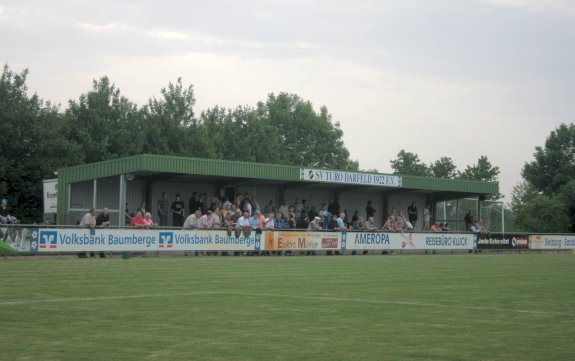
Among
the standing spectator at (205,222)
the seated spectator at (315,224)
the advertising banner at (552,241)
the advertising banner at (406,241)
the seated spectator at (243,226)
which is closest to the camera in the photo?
the seated spectator at (243,226)

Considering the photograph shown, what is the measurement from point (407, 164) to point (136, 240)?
86204mm

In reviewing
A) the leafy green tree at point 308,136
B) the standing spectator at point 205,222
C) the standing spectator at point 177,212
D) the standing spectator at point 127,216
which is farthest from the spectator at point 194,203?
the leafy green tree at point 308,136

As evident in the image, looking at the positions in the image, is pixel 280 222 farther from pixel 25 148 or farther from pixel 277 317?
pixel 277 317

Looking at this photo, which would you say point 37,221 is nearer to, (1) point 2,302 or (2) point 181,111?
(2) point 181,111

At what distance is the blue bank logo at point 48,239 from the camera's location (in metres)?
26.9

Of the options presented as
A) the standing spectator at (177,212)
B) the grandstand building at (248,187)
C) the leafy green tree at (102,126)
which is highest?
the leafy green tree at (102,126)

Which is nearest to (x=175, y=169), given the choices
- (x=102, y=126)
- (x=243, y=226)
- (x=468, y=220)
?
(x=243, y=226)

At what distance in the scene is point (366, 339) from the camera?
938 centimetres

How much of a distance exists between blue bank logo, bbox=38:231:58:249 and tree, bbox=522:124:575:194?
274ft

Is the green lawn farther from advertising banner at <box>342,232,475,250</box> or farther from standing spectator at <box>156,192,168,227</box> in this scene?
advertising banner at <box>342,232,475,250</box>

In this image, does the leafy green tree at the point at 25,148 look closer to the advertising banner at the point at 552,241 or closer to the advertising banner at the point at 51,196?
the advertising banner at the point at 51,196

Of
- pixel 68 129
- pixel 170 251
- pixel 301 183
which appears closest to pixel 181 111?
pixel 68 129

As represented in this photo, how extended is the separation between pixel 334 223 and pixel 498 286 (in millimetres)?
21865

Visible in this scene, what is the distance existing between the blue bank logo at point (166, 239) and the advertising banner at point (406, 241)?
28.5 feet
